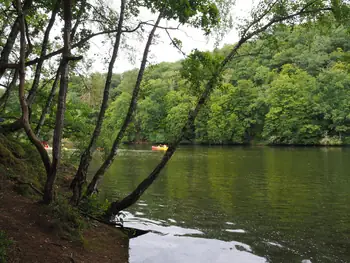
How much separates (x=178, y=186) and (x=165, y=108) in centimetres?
6261

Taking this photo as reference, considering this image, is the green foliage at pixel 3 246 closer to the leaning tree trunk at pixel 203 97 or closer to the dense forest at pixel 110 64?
the dense forest at pixel 110 64

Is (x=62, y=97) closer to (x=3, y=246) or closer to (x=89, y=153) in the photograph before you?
(x=89, y=153)

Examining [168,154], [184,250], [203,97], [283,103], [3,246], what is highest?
[283,103]

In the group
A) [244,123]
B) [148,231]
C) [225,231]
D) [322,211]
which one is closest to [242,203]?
[322,211]

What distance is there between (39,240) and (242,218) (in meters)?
8.07

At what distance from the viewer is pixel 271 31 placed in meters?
10.3

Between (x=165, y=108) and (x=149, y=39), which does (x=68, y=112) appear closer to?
(x=149, y=39)

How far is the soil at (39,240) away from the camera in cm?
584

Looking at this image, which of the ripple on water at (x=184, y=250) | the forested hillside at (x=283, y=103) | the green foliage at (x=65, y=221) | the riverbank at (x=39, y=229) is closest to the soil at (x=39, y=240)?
the riverbank at (x=39, y=229)

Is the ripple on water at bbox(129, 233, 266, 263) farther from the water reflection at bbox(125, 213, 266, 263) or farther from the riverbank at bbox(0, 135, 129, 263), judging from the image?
the riverbank at bbox(0, 135, 129, 263)

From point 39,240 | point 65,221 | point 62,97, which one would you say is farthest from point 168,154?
point 39,240

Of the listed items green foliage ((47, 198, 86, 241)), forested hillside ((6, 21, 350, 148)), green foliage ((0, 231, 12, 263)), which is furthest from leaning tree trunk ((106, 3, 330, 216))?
forested hillside ((6, 21, 350, 148))

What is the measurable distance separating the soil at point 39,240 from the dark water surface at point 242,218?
0.89m

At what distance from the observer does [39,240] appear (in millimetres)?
6340
